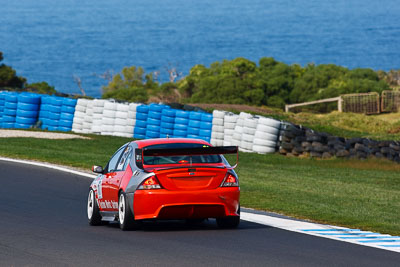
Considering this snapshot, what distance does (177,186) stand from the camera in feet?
38.7

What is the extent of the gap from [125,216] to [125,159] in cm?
114

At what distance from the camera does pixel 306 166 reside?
1106 inches

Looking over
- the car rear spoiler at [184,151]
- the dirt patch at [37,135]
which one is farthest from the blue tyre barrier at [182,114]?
the car rear spoiler at [184,151]

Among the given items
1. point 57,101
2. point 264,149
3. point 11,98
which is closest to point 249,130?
point 264,149

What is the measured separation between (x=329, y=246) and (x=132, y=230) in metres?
3.04

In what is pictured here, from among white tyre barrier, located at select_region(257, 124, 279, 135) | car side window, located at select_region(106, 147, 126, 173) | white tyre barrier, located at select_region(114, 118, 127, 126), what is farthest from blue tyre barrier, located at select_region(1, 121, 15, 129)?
car side window, located at select_region(106, 147, 126, 173)

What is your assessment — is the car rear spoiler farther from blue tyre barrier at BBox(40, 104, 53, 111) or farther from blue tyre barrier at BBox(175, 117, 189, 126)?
blue tyre barrier at BBox(40, 104, 53, 111)

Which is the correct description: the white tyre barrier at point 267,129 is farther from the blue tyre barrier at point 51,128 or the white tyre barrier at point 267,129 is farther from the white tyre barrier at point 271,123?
the blue tyre barrier at point 51,128

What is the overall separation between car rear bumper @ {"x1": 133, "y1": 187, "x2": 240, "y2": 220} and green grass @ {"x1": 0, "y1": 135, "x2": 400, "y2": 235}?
122 inches

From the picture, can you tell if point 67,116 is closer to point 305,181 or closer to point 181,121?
point 181,121

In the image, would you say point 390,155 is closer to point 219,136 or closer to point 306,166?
point 306,166

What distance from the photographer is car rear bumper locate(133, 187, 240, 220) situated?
462 inches

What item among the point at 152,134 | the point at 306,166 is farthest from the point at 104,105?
the point at 306,166

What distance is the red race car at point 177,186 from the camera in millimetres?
11758
